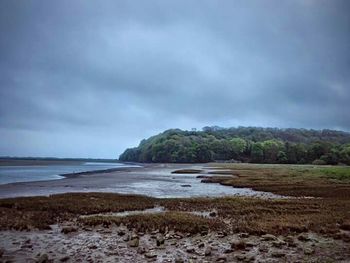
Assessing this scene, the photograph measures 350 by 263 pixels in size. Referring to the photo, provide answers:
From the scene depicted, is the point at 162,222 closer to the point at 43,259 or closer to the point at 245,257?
the point at 245,257

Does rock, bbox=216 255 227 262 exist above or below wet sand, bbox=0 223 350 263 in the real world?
above

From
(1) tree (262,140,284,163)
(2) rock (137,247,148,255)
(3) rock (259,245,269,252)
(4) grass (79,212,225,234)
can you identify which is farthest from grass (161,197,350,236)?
(1) tree (262,140,284,163)

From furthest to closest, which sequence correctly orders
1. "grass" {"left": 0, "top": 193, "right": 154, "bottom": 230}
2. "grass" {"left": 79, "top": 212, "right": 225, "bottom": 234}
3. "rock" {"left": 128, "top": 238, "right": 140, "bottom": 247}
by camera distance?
"grass" {"left": 0, "top": 193, "right": 154, "bottom": 230} < "grass" {"left": 79, "top": 212, "right": 225, "bottom": 234} < "rock" {"left": 128, "top": 238, "right": 140, "bottom": 247}

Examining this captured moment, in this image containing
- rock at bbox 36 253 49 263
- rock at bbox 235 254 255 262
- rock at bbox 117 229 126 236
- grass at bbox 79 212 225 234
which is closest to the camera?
rock at bbox 36 253 49 263

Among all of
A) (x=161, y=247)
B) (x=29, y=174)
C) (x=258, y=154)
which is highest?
(x=258, y=154)

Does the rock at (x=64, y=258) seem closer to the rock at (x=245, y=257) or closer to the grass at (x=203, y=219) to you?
the grass at (x=203, y=219)

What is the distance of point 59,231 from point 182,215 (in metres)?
7.85

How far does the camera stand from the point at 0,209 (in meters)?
23.7

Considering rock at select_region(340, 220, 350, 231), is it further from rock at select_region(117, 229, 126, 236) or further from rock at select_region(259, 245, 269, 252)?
rock at select_region(117, 229, 126, 236)

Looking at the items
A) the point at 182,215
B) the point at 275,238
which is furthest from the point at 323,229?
the point at 182,215

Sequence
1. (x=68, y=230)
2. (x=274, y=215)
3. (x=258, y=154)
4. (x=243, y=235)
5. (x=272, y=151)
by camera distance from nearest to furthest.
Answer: (x=243, y=235) → (x=68, y=230) → (x=274, y=215) → (x=272, y=151) → (x=258, y=154)

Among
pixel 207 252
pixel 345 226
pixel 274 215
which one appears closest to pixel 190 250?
pixel 207 252

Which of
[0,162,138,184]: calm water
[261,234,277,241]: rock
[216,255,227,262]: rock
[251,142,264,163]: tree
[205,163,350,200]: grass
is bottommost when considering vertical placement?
[0,162,138,184]: calm water

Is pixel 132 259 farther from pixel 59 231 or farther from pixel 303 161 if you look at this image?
pixel 303 161
